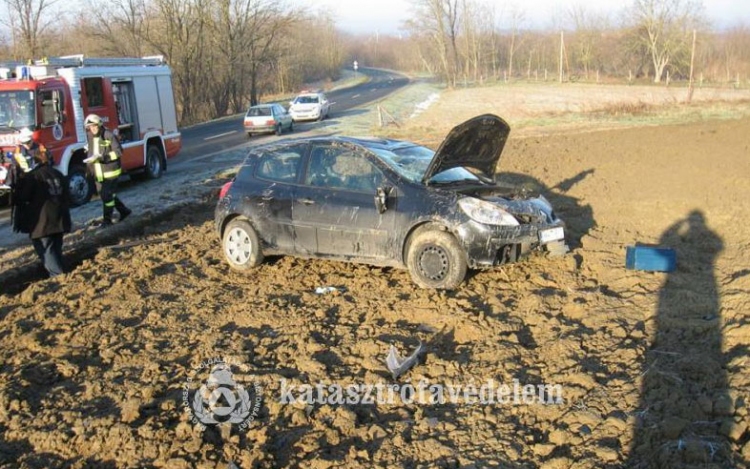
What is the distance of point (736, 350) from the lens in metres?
5.06

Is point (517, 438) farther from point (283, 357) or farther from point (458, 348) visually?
point (283, 357)

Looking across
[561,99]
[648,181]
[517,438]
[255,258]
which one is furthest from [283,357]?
[561,99]

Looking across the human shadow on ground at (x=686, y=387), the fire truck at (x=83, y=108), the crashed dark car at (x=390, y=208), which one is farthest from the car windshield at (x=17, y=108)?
the human shadow on ground at (x=686, y=387)

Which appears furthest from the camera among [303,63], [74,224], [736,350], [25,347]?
[303,63]

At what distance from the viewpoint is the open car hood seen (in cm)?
716

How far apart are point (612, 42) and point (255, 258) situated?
75415 millimetres

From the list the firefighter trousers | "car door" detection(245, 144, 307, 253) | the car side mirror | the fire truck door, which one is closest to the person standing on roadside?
the firefighter trousers

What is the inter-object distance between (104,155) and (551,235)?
23.0 ft

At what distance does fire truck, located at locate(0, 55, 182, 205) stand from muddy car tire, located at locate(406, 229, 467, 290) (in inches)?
333

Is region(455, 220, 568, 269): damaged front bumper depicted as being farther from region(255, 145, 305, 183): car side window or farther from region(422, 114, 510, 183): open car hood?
region(255, 145, 305, 183): car side window

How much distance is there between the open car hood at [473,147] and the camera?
282 inches

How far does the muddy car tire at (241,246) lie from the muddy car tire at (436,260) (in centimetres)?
197

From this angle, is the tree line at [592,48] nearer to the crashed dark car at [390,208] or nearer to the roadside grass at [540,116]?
the roadside grass at [540,116]

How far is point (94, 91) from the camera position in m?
13.7
